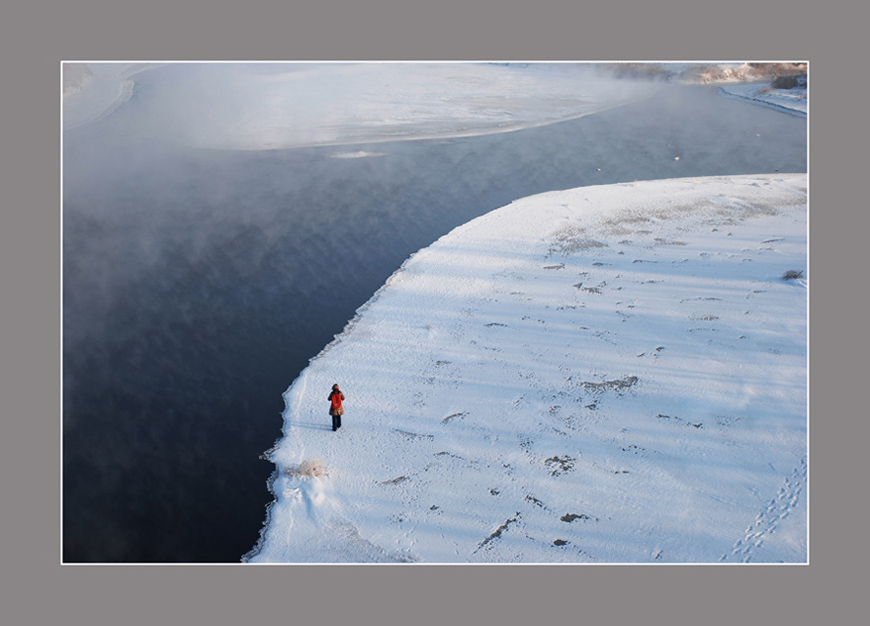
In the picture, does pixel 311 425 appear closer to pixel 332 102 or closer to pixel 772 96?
pixel 332 102

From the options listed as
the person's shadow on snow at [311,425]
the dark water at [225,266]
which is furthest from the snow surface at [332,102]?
the person's shadow on snow at [311,425]

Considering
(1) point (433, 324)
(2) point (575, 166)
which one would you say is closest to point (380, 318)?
(1) point (433, 324)

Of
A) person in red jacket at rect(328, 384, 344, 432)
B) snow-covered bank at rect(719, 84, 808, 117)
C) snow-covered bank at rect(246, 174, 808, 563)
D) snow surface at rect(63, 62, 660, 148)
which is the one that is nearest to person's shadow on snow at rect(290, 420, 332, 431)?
snow-covered bank at rect(246, 174, 808, 563)

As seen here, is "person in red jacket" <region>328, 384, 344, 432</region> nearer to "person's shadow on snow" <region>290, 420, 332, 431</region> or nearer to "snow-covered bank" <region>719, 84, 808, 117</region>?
"person's shadow on snow" <region>290, 420, 332, 431</region>

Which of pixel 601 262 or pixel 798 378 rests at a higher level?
pixel 601 262

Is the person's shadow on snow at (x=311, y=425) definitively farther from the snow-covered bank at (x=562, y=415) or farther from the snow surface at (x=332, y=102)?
the snow surface at (x=332, y=102)

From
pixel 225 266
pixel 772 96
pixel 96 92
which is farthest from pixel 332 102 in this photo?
pixel 772 96

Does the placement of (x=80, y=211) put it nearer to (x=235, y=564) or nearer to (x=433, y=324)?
(x=433, y=324)
